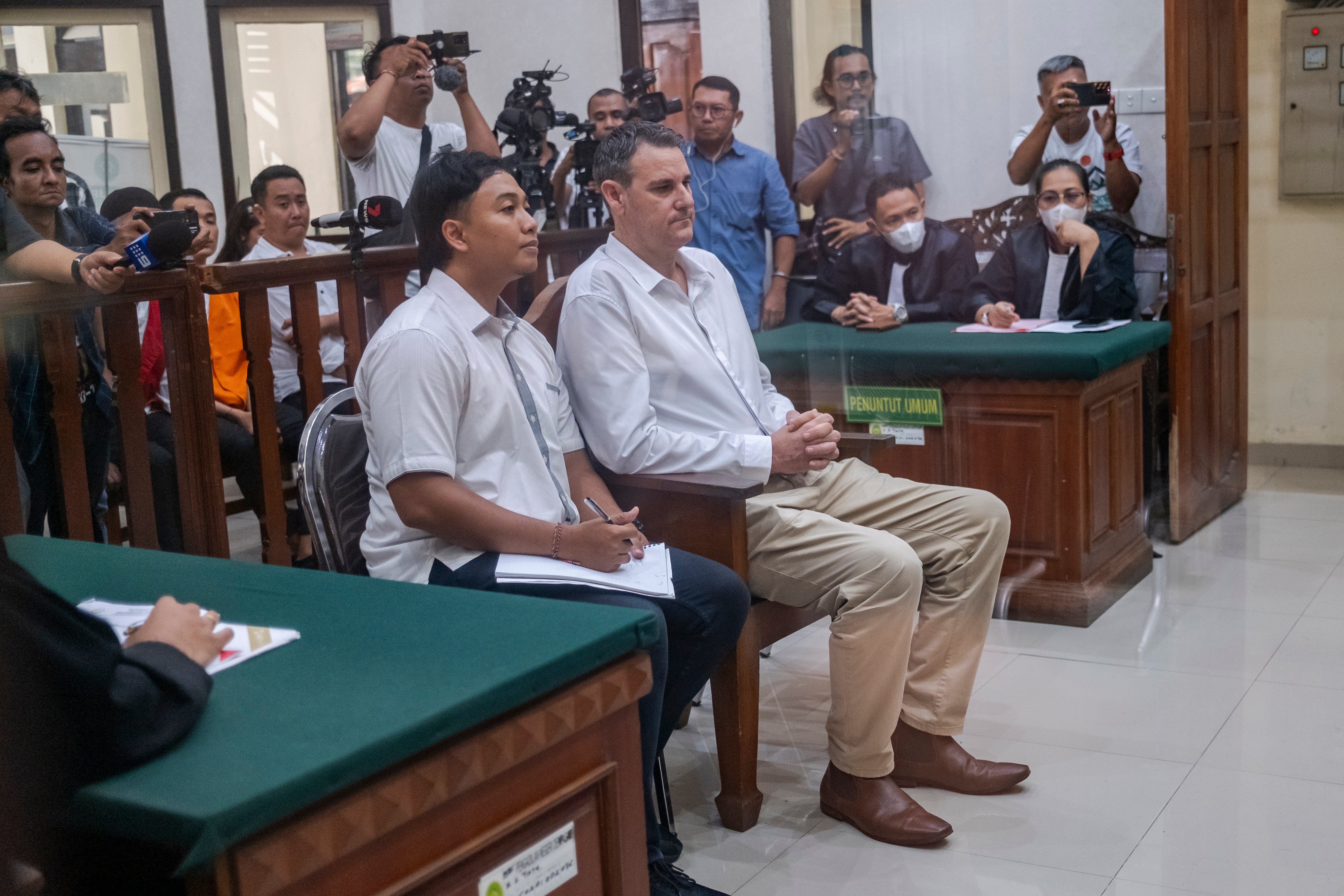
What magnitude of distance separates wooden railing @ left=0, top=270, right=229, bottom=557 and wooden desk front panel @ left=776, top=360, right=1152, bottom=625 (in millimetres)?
1775

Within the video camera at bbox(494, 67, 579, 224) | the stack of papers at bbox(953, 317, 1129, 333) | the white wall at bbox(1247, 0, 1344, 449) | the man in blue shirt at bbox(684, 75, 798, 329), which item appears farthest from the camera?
the white wall at bbox(1247, 0, 1344, 449)

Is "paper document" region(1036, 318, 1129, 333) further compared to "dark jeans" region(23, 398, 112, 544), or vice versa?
"paper document" region(1036, 318, 1129, 333)

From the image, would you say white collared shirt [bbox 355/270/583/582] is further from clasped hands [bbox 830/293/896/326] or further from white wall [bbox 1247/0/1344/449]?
white wall [bbox 1247/0/1344/449]

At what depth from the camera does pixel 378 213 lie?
2.42 metres

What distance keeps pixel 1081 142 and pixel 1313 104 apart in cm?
118

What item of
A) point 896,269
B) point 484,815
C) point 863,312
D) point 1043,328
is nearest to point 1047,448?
point 1043,328

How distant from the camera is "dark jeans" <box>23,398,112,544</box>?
2.02 meters

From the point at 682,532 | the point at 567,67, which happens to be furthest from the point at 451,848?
the point at 567,67

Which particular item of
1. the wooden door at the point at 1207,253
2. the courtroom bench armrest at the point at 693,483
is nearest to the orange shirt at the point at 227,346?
the courtroom bench armrest at the point at 693,483

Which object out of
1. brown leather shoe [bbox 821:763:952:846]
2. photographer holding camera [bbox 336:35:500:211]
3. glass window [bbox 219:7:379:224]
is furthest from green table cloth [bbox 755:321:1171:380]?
glass window [bbox 219:7:379:224]

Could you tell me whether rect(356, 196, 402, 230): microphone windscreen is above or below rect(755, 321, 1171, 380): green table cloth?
above

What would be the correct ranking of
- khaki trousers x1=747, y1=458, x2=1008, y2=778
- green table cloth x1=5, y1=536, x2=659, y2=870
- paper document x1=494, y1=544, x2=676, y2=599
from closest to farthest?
green table cloth x1=5, y1=536, x2=659, y2=870 < paper document x1=494, y1=544, x2=676, y2=599 < khaki trousers x1=747, y1=458, x2=1008, y2=778

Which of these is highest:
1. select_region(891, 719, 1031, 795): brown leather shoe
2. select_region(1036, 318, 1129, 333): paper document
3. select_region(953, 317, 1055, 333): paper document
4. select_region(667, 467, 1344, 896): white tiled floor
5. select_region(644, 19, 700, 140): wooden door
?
select_region(644, 19, 700, 140): wooden door

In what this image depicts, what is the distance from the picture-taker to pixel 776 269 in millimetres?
4012
